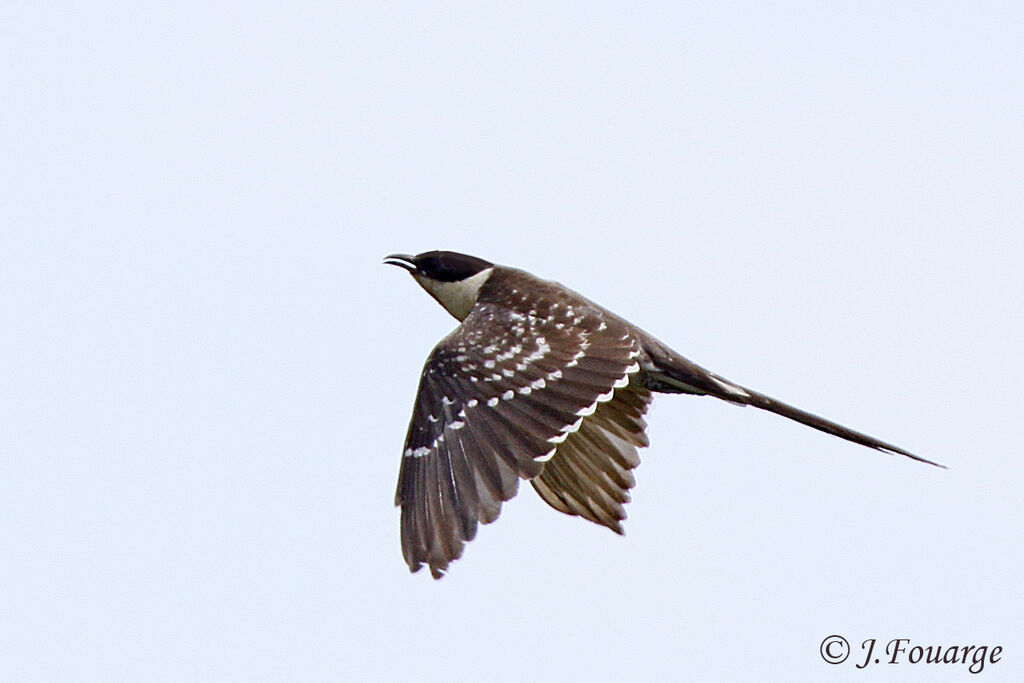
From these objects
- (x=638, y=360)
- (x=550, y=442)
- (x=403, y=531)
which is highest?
(x=638, y=360)

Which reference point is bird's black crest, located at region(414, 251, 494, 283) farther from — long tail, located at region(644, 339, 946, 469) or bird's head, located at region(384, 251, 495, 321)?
long tail, located at region(644, 339, 946, 469)

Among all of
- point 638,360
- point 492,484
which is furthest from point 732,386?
point 492,484

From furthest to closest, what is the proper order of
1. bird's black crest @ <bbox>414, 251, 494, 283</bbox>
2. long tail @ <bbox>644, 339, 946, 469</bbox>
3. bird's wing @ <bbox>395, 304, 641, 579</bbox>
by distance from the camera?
bird's black crest @ <bbox>414, 251, 494, 283</bbox> < long tail @ <bbox>644, 339, 946, 469</bbox> < bird's wing @ <bbox>395, 304, 641, 579</bbox>

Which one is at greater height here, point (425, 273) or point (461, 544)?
point (425, 273)

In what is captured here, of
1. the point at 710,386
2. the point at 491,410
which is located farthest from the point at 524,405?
the point at 710,386

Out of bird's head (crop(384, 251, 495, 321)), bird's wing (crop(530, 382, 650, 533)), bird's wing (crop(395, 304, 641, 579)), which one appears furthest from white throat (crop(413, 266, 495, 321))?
bird's wing (crop(530, 382, 650, 533))

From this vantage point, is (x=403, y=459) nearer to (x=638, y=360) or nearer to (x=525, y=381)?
(x=525, y=381)

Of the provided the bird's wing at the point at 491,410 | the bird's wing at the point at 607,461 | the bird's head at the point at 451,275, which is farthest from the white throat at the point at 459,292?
the bird's wing at the point at 607,461
